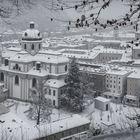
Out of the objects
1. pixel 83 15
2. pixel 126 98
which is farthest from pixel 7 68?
pixel 83 15

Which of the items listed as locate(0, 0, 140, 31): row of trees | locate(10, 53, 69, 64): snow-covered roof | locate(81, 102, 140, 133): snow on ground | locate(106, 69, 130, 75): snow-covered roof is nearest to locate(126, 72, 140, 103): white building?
locate(106, 69, 130, 75): snow-covered roof

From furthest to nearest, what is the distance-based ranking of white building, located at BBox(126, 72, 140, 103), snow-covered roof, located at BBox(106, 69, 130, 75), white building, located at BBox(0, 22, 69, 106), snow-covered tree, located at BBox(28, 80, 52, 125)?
1. snow-covered roof, located at BBox(106, 69, 130, 75)
2. white building, located at BBox(126, 72, 140, 103)
3. white building, located at BBox(0, 22, 69, 106)
4. snow-covered tree, located at BBox(28, 80, 52, 125)

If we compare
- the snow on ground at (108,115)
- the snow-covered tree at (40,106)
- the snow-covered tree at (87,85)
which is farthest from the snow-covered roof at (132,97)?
the snow-covered tree at (40,106)

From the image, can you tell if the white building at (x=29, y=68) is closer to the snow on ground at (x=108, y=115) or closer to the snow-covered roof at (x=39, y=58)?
the snow-covered roof at (x=39, y=58)

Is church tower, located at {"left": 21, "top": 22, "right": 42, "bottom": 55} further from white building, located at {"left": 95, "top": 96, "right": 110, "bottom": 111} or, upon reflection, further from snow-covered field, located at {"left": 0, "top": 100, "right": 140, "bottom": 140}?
white building, located at {"left": 95, "top": 96, "right": 110, "bottom": 111}

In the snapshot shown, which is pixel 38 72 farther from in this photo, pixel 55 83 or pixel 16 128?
pixel 16 128

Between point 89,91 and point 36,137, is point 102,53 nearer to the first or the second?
point 89,91

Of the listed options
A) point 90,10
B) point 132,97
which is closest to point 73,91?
point 132,97
